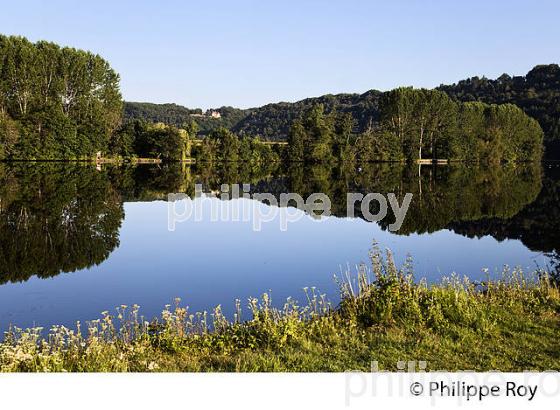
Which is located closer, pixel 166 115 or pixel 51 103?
pixel 51 103

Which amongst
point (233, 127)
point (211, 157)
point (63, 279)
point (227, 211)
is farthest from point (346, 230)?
point (233, 127)

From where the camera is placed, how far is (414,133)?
319ft

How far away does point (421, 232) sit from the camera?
2252 cm

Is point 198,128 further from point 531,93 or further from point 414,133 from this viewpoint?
point 531,93

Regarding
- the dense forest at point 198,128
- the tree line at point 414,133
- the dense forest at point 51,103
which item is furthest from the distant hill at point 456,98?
the dense forest at point 51,103

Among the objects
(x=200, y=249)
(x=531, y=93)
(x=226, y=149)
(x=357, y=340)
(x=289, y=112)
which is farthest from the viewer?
(x=289, y=112)

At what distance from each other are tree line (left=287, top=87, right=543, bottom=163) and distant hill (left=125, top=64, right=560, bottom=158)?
2153 cm

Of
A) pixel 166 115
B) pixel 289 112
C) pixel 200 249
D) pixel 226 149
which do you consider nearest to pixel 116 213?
→ pixel 200 249

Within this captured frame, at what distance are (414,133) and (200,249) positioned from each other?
8469cm

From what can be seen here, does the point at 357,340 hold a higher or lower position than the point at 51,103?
lower

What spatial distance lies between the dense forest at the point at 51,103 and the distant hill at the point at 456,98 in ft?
168

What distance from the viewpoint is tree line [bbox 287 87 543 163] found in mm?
87125

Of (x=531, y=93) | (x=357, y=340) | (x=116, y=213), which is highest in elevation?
(x=531, y=93)

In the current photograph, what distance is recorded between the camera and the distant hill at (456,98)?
432 ft
